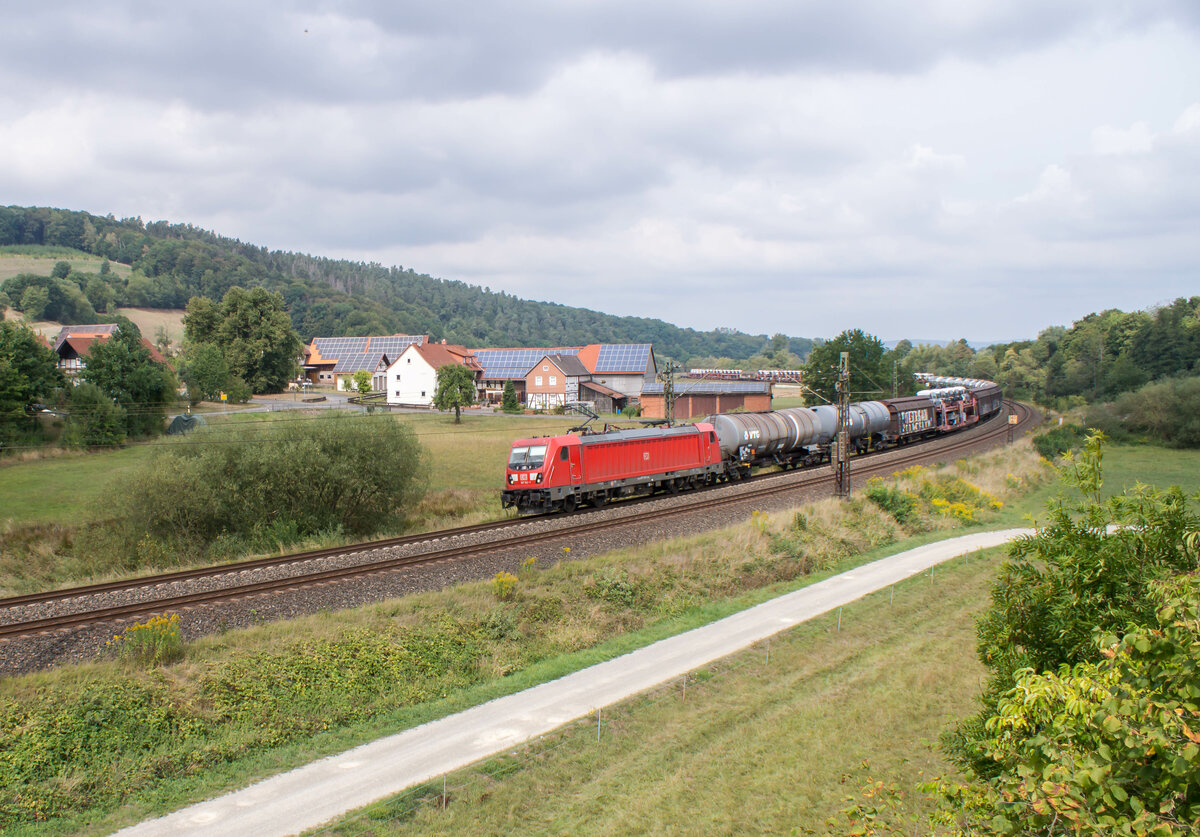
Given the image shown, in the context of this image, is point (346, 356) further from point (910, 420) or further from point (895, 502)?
point (895, 502)

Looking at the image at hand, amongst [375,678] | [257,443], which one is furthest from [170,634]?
[257,443]

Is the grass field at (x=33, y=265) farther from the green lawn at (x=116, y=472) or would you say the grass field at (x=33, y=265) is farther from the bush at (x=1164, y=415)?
the bush at (x=1164, y=415)

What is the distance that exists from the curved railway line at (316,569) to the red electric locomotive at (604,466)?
0.91 m

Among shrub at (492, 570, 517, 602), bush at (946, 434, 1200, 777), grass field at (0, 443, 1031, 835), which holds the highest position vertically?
bush at (946, 434, 1200, 777)

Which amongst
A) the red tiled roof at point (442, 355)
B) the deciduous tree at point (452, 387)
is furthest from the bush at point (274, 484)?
the red tiled roof at point (442, 355)

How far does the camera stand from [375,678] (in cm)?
1588

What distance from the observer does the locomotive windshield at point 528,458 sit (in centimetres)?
3116

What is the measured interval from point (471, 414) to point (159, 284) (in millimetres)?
128723

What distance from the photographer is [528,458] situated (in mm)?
31422

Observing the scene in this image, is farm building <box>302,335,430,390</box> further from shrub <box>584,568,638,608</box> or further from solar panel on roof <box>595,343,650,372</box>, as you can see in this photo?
shrub <box>584,568,638,608</box>

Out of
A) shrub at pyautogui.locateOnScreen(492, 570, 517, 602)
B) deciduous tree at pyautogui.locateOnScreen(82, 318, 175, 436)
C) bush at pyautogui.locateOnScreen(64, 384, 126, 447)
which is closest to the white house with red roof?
deciduous tree at pyautogui.locateOnScreen(82, 318, 175, 436)

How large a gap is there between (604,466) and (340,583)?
14452 millimetres

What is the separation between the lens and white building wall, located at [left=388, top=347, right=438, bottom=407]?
91.9m

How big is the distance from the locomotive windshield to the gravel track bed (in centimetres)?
225
